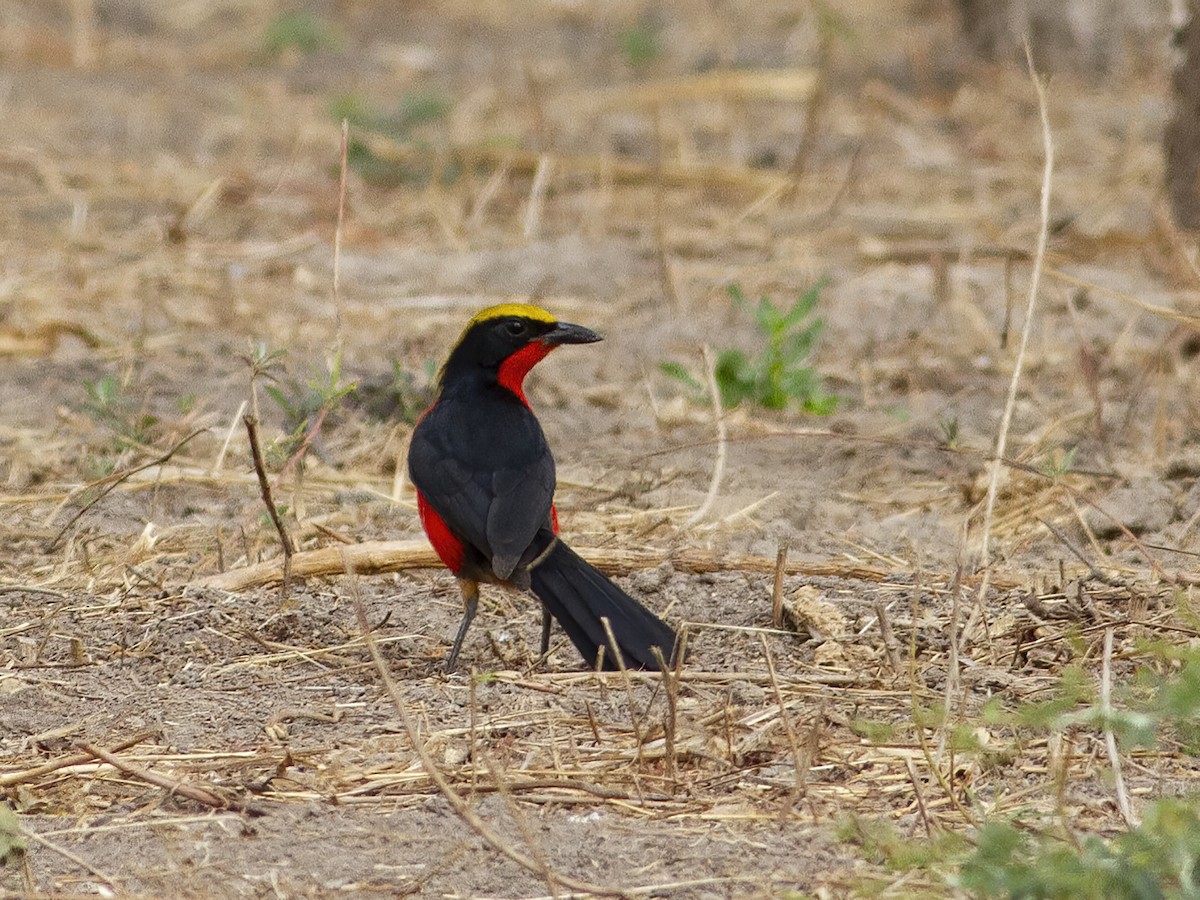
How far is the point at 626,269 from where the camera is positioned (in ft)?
28.5

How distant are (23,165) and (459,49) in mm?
4722

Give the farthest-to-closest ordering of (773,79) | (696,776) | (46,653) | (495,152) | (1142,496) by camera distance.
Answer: (773,79)
(495,152)
(1142,496)
(46,653)
(696,776)

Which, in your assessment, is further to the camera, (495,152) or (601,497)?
(495,152)

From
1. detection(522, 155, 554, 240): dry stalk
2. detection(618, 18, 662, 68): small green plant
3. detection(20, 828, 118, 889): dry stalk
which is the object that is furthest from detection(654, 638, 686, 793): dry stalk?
detection(618, 18, 662, 68): small green plant

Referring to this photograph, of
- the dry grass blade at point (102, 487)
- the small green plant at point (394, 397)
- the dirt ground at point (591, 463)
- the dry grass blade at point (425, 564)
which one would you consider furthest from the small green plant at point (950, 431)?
the dry grass blade at point (102, 487)

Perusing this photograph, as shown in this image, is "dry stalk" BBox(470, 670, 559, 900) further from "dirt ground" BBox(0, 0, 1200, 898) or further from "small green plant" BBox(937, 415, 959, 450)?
"small green plant" BBox(937, 415, 959, 450)

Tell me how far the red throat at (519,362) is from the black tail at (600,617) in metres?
1.01

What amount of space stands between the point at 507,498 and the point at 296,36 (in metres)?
9.54

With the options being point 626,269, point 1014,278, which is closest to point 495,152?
point 626,269

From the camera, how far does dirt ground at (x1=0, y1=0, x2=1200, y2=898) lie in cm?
351

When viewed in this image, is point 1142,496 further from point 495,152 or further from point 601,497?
point 495,152

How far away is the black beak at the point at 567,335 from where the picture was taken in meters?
5.21

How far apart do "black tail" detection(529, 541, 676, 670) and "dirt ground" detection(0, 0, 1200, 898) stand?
0.09 meters

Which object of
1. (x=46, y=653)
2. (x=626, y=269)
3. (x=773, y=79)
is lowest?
(x=46, y=653)
